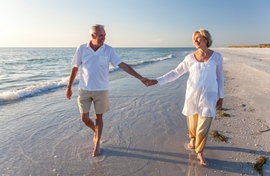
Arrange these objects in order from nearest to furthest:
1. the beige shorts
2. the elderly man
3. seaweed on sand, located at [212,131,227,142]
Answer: the elderly man, the beige shorts, seaweed on sand, located at [212,131,227,142]

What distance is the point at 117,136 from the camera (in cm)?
495

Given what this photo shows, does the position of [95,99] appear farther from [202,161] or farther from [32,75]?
[32,75]

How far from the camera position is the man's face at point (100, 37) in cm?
373

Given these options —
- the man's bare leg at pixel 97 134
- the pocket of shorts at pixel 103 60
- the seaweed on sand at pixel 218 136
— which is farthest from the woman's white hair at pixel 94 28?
the seaweed on sand at pixel 218 136

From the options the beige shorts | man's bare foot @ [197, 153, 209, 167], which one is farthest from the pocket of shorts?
man's bare foot @ [197, 153, 209, 167]

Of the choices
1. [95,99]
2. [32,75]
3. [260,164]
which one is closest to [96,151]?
[95,99]

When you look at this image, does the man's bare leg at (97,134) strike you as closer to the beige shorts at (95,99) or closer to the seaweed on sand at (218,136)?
the beige shorts at (95,99)

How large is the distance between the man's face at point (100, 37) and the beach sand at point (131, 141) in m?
2.04

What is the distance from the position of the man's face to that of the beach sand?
6.68ft

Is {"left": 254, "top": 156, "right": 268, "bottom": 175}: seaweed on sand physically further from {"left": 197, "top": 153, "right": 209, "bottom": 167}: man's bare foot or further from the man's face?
the man's face

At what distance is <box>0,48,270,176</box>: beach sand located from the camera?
144 inches

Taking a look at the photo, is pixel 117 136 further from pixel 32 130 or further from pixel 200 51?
pixel 200 51

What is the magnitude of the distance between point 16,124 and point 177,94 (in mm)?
5811

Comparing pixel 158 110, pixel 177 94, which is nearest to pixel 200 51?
pixel 158 110
